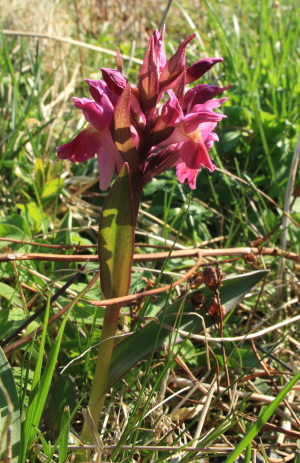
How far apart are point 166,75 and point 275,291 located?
2.74 ft

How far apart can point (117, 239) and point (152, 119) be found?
8.7 inches

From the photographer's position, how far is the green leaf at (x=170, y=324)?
908 mm

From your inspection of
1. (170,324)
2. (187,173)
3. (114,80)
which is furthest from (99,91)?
(170,324)

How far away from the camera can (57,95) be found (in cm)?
251

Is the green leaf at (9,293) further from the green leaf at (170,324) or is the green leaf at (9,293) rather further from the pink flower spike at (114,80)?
the pink flower spike at (114,80)

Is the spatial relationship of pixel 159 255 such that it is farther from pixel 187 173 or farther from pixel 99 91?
pixel 99 91

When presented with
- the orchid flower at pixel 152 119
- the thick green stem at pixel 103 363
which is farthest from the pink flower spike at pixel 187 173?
the thick green stem at pixel 103 363

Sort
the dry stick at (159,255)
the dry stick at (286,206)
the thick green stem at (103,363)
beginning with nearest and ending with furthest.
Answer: the thick green stem at (103,363)
the dry stick at (159,255)
the dry stick at (286,206)

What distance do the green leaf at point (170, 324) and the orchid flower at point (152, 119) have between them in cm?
25

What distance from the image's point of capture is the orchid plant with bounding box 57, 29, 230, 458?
0.85 meters

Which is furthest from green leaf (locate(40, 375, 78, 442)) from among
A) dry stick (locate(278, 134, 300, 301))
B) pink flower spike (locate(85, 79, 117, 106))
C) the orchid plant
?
dry stick (locate(278, 134, 300, 301))

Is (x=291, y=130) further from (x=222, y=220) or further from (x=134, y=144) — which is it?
(x=134, y=144)

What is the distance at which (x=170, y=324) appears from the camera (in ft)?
3.21

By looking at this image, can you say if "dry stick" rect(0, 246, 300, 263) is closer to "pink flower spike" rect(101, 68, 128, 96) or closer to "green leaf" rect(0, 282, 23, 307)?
"green leaf" rect(0, 282, 23, 307)
